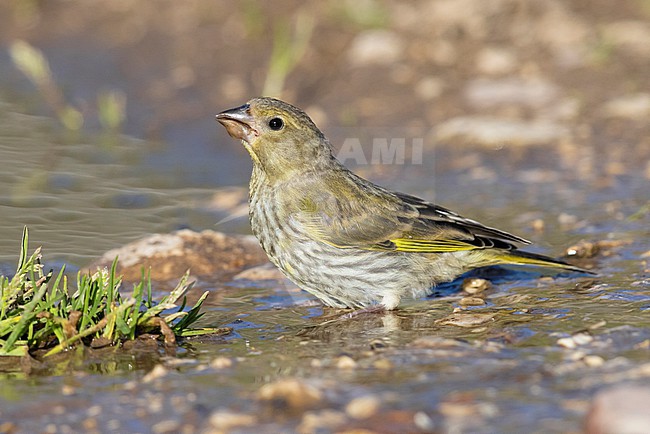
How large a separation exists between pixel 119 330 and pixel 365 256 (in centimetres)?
161

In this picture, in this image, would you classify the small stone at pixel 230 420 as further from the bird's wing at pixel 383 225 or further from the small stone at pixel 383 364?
the bird's wing at pixel 383 225

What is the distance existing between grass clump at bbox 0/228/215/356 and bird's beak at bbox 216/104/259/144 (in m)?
1.44

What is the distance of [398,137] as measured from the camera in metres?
8.70

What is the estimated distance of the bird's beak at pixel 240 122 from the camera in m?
5.70

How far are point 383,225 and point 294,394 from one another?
7.34 feet

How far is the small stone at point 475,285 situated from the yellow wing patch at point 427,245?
0.28m

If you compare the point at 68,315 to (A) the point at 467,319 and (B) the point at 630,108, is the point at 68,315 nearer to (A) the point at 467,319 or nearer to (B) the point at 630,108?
(A) the point at 467,319

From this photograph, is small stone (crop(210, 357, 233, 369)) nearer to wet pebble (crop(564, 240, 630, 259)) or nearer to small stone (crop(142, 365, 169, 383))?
small stone (crop(142, 365, 169, 383))

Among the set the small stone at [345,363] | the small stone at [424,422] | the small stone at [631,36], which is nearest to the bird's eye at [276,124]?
the small stone at [345,363]

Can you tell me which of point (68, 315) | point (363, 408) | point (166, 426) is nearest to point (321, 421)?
point (363, 408)

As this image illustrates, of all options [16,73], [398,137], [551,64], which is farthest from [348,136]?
[16,73]

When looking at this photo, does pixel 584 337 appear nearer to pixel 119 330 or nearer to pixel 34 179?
pixel 119 330

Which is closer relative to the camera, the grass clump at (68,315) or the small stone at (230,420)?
the small stone at (230,420)

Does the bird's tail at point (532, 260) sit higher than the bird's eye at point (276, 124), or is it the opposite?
the bird's eye at point (276, 124)
